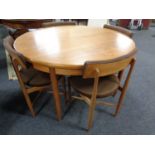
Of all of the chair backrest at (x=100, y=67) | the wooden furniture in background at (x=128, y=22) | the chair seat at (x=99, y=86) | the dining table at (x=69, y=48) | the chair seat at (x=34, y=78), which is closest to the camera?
the chair backrest at (x=100, y=67)

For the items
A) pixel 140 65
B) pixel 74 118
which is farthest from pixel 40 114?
pixel 140 65

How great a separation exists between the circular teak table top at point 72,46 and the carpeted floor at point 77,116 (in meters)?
0.75

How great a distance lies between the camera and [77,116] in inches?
69.1

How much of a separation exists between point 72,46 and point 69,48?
0.05 m

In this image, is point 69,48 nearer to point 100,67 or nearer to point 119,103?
point 100,67

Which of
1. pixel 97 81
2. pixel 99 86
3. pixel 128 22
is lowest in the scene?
pixel 128 22

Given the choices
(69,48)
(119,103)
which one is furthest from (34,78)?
(119,103)

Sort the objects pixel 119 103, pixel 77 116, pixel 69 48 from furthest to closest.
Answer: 1. pixel 77 116
2. pixel 119 103
3. pixel 69 48

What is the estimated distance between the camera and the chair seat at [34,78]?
1495 mm

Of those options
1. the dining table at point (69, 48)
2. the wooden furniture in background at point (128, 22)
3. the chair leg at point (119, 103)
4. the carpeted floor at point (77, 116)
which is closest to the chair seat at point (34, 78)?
the dining table at point (69, 48)

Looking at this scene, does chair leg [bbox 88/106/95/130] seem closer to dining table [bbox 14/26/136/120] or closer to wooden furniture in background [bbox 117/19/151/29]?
dining table [bbox 14/26/136/120]

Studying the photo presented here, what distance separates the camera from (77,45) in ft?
4.70

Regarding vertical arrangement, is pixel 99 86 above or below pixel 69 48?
below

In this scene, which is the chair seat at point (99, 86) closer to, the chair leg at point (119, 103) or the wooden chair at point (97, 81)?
the wooden chair at point (97, 81)
